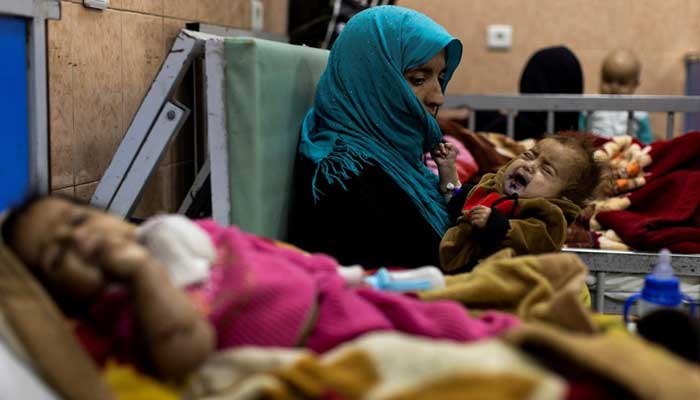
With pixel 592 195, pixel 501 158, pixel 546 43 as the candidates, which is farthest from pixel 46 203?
pixel 546 43

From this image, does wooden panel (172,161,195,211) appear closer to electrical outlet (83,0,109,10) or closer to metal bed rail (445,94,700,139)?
electrical outlet (83,0,109,10)

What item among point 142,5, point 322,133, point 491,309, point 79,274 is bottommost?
point 491,309

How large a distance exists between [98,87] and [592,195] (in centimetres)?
138

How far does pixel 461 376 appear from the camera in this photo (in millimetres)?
929

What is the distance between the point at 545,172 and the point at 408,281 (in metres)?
0.85

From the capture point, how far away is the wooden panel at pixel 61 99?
6.50 ft

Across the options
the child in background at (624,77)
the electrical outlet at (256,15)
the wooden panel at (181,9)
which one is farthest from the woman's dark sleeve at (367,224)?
the child in background at (624,77)

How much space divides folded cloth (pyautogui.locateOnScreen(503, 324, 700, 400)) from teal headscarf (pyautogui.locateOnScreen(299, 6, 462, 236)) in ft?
3.56

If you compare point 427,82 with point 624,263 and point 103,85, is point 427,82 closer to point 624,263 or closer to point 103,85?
point 624,263

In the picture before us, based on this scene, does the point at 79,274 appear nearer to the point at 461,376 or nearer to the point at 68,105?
the point at 461,376

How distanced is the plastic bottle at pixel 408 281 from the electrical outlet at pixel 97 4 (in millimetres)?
1172

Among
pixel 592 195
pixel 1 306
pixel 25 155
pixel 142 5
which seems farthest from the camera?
pixel 142 5

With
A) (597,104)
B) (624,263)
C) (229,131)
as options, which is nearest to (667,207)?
(624,263)

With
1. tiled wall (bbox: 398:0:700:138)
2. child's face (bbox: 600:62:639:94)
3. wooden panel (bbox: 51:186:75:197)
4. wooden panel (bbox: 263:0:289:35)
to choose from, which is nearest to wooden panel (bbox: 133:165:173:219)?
wooden panel (bbox: 51:186:75:197)
